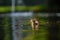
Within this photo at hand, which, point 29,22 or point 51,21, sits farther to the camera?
point 29,22

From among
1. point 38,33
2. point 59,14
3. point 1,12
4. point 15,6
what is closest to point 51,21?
point 59,14

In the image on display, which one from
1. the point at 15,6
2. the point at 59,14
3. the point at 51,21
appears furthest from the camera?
the point at 15,6

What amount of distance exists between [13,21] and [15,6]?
0.20 m

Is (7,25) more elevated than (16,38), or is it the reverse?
(7,25)

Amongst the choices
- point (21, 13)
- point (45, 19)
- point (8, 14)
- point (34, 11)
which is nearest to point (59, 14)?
point (45, 19)

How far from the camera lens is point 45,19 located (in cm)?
216

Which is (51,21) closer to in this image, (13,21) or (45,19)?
(45,19)

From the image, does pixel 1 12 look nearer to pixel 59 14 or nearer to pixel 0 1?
pixel 0 1

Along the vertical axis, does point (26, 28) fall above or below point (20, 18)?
below

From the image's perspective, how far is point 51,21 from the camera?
1.93 meters

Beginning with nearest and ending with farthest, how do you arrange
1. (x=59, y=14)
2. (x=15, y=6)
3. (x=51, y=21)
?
(x=51, y=21) → (x=59, y=14) → (x=15, y=6)

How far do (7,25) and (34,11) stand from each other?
0.41 m

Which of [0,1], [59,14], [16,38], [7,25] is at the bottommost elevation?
[16,38]

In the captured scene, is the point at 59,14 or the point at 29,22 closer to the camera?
the point at 59,14
